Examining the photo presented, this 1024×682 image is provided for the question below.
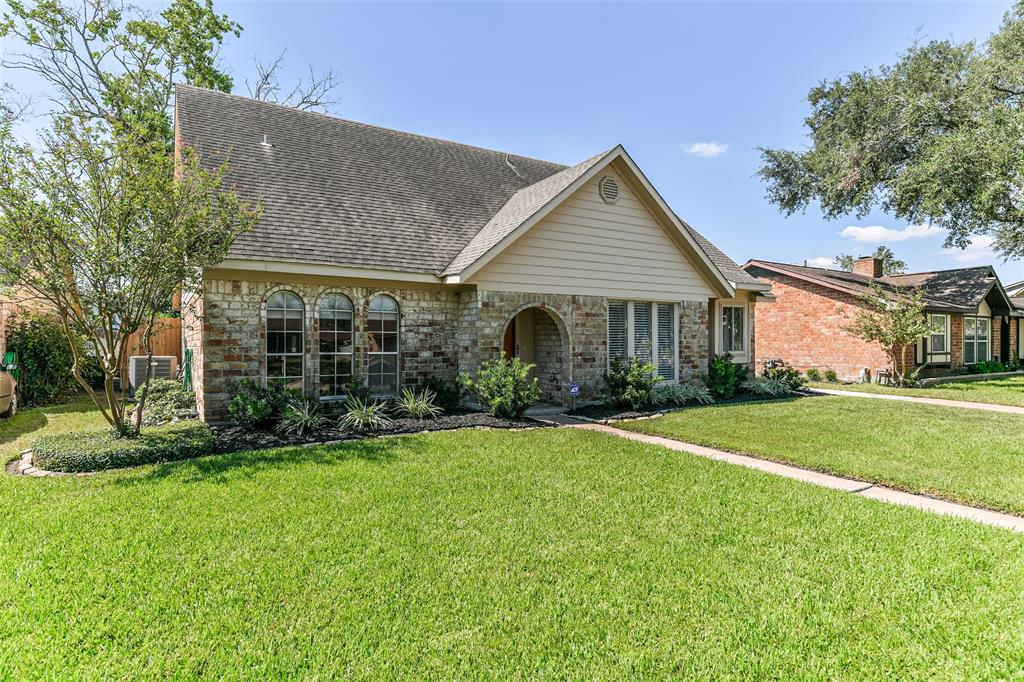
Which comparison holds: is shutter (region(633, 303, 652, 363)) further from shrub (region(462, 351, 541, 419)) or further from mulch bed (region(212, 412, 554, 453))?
mulch bed (region(212, 412, 554, 453))

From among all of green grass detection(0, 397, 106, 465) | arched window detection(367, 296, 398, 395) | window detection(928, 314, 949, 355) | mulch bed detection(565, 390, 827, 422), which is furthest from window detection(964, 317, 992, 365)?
green grass detection(0, 397, 106, 465)

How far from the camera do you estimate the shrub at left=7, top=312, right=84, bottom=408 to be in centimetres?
1154

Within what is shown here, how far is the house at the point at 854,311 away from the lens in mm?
18719

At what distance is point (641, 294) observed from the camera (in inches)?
480

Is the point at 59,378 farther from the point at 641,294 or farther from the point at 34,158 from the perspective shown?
the point at 641,294

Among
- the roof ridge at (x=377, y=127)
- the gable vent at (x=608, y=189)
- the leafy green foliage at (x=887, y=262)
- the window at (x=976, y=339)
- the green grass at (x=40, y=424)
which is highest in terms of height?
the leafy green foliage at (x=887, y=262)

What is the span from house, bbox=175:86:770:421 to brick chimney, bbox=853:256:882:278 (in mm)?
11135

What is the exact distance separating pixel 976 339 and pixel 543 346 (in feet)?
70.8

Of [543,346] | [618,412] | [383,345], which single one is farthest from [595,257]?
[383,345]

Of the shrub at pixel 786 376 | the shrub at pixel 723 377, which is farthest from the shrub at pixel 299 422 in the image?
the shrub at pixel 786 376

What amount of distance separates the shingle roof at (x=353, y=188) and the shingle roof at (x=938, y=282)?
7761 millimetres

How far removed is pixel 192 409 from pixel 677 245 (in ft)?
37.9

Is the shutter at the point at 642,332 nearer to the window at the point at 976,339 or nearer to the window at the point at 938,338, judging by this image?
the window at the point at 938,338

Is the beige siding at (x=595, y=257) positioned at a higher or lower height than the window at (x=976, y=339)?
higher
